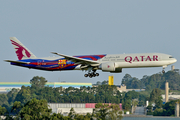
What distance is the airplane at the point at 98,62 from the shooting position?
78.9m

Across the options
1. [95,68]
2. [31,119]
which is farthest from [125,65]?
[31,119]

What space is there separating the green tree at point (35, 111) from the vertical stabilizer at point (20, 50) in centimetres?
3388

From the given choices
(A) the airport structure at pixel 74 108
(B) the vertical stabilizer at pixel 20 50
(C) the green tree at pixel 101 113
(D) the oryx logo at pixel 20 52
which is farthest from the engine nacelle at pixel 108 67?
(A) the airport structure at pixel 74 108

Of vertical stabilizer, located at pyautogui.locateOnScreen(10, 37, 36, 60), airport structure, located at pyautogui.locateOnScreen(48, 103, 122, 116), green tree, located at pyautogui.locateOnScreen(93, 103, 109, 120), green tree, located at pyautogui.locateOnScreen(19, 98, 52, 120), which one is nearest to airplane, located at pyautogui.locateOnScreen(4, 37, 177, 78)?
vertical stabilizer, located at pyautogui.locateOnScreen(10, 37, 36, 60)

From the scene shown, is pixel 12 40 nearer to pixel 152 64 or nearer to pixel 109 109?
pixel 152 64

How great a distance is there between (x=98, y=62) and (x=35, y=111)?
51.5m

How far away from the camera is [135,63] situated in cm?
7906

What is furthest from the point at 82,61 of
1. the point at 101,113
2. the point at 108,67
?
the point at 101,113

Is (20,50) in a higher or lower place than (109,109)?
higher

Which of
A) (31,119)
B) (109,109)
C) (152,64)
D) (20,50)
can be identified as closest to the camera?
(152,64)

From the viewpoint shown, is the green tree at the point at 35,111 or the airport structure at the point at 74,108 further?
the airport structure at the point at 74,108

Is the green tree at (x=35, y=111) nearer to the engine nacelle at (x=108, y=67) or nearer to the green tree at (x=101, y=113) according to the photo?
the green tree at (x=101, y=113)

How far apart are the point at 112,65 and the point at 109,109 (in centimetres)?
5829

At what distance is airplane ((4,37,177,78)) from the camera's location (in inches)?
3108
